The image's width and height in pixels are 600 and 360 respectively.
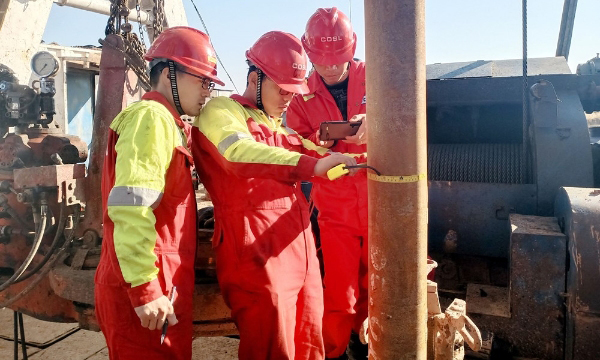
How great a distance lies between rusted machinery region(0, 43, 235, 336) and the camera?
109 inches

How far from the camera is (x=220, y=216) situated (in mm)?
2172

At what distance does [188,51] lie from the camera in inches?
85.7

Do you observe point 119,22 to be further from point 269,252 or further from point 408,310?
point 408,310

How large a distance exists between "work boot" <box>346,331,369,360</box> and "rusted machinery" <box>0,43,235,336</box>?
95 centimetres

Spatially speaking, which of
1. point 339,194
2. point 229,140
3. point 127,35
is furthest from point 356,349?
point 127,35

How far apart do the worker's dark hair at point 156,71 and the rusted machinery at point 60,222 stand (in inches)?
32.8

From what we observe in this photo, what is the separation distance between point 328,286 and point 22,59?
4494 mm

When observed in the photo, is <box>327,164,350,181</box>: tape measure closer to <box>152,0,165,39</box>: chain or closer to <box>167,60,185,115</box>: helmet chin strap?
<box>167,60,185,115</box>: helmet chin strap

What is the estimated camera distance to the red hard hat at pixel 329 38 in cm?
298

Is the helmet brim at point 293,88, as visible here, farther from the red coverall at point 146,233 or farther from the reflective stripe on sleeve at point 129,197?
the reflective stripe on sleeve at point 129,197

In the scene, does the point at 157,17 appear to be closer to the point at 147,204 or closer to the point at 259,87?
the point at 259,87

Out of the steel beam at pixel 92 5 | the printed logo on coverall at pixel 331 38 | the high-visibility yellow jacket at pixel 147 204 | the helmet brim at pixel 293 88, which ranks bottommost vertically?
the high-visibility yellow jacket at pixel 147 204

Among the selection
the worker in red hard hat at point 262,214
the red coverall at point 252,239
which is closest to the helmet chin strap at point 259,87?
the worker in red hard hat at point 262,214

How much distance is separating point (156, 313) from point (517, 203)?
7.03ft
